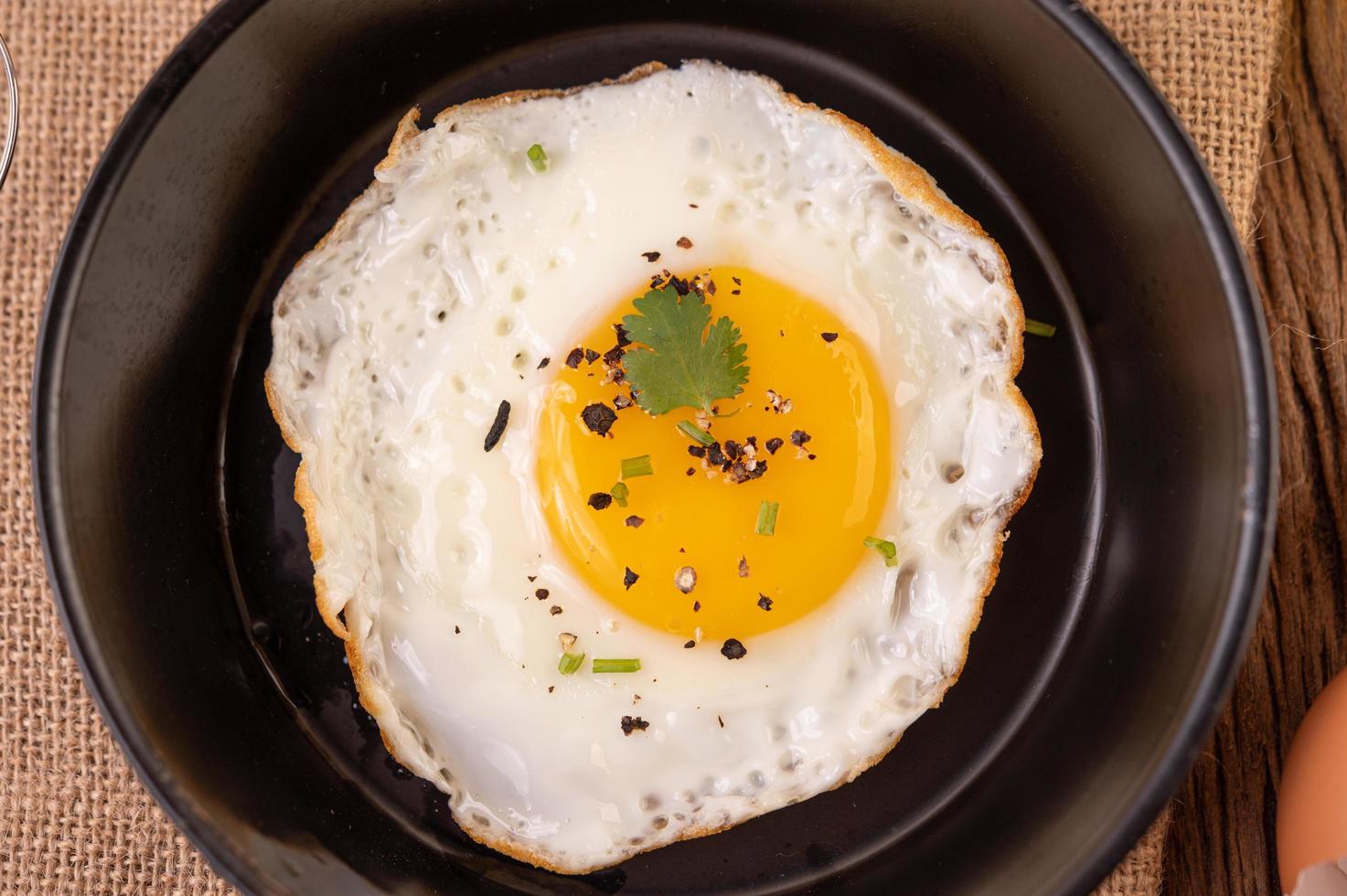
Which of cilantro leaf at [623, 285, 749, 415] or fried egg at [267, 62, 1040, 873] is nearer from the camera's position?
cilantro leaf at [623, 285, 749, 415]

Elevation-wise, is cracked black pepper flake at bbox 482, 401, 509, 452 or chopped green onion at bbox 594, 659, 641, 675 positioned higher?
cracked black pepper flake at bbox 482, 401, 509, 452

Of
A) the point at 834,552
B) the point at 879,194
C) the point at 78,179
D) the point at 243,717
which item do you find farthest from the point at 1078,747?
the point at 78,179

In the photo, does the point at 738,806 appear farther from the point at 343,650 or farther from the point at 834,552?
the point at 343,650

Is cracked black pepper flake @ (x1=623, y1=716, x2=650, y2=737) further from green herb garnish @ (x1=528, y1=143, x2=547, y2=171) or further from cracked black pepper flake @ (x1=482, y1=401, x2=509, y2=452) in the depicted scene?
green herb garnish @ (x1=528, y1=143, x2=547, y2=171)

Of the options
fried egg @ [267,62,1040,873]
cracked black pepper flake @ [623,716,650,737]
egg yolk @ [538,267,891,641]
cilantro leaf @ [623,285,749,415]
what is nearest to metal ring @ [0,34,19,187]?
fried egg @ [267,62,1040,873]

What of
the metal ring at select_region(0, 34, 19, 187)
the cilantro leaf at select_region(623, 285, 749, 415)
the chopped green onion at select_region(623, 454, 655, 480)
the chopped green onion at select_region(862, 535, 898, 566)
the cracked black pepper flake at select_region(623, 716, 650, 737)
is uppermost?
the metal ring at select_region(0, 34, 19, 187)

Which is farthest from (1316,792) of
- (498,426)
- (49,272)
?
(49,272)

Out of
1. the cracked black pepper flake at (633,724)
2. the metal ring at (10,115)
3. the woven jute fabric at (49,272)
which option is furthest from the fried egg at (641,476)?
the metal ring at (10,115)
